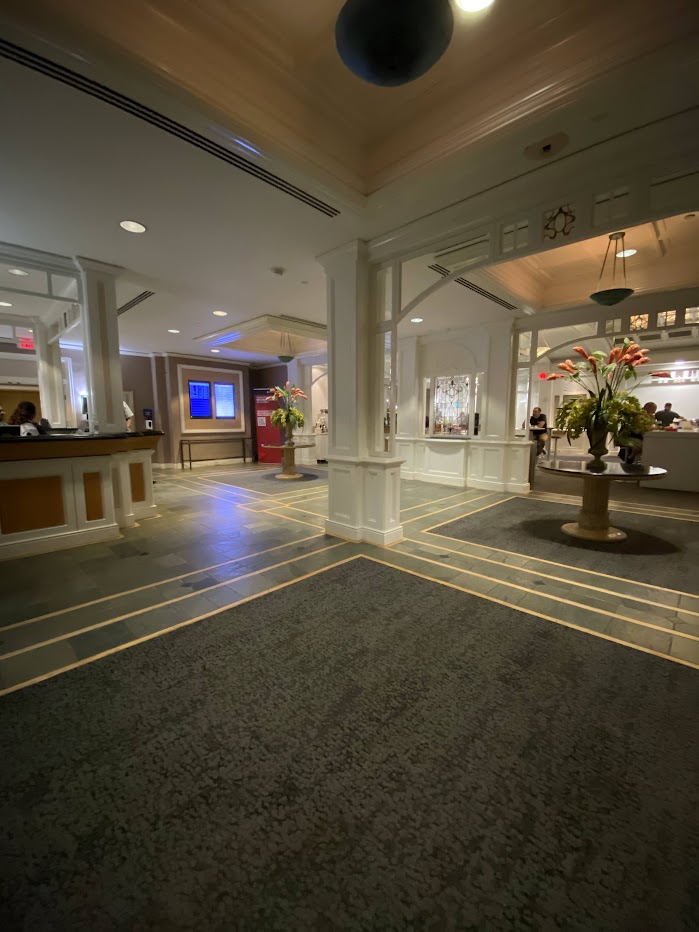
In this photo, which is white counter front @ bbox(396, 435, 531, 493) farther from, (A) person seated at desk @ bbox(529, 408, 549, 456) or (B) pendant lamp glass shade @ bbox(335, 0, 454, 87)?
(B) pendant lamp glass shade @ bbox(335, 0, 454, 87)

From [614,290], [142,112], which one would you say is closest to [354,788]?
[142,112]

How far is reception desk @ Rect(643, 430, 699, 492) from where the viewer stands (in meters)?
6.91

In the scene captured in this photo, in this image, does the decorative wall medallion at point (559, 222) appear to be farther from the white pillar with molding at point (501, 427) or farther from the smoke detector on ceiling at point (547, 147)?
the white pillar with molding at point (501, 427)

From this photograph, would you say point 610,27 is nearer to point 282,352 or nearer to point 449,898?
point 449,898

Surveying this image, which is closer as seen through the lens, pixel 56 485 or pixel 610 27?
pixel 610 27

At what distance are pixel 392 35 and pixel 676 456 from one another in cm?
860

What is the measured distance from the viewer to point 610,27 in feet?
6.19

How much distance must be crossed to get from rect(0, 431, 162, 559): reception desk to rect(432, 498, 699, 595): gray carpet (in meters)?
3.86

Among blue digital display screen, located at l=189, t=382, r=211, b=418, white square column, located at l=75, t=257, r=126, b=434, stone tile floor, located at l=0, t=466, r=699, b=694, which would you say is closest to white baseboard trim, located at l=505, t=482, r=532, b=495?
stone tile floor, located at l=0, t=466, r=699, b=694

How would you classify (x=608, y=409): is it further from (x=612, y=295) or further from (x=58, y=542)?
(x=58, y=542)

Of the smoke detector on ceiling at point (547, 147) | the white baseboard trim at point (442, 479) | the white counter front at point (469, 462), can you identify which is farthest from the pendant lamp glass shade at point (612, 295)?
the white baseboard trim at point (442, 479)

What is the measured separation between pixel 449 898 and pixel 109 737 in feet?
4.62

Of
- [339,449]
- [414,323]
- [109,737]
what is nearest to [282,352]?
[414,323]

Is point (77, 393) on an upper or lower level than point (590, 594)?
upper
